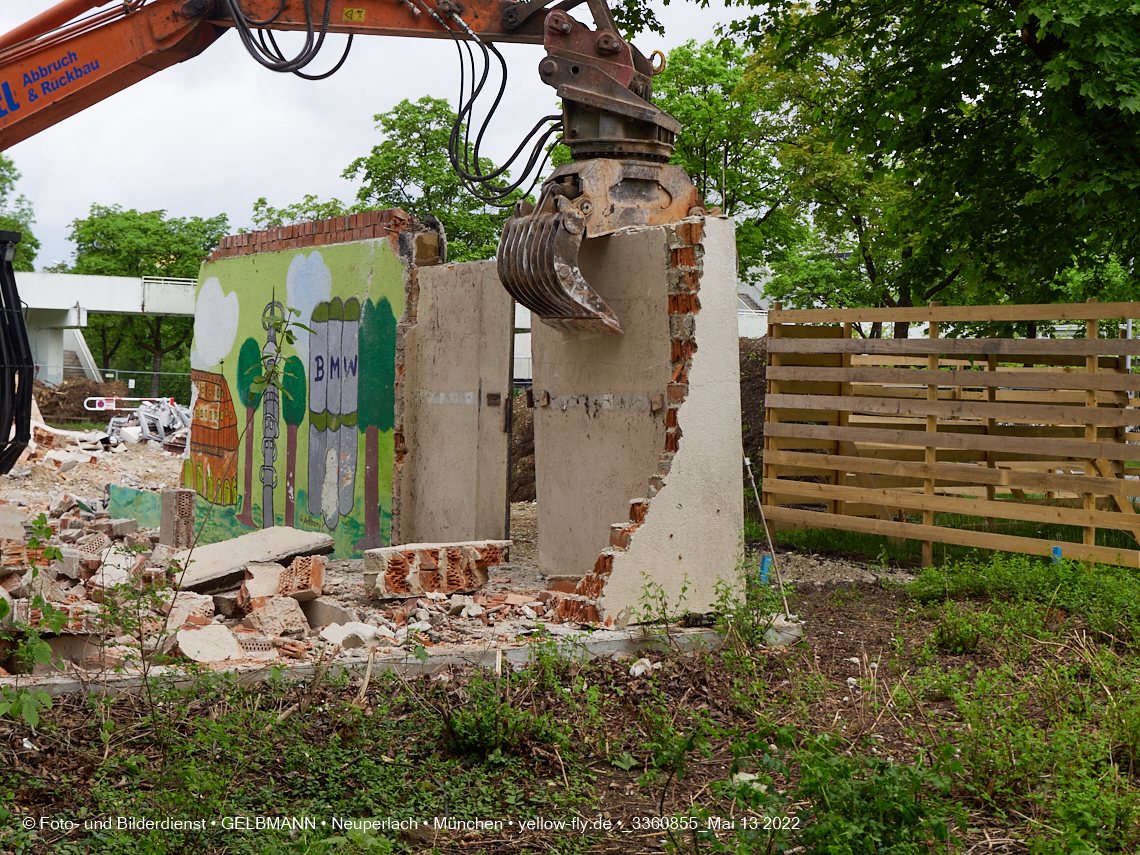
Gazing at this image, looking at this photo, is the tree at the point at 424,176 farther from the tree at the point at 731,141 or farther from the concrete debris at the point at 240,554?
the concrete debris at the point at 240,554

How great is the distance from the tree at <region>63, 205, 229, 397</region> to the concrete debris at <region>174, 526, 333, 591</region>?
37.8 meters

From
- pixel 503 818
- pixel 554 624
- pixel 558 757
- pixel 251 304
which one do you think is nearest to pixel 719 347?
pixel 554 624

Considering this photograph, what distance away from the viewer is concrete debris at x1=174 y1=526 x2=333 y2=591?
286 inches

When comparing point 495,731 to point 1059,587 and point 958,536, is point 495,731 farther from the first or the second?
point 958,536

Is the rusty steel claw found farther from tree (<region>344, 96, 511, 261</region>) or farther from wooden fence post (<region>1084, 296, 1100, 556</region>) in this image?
tree (<region>344, 96, 511, 261</region>)

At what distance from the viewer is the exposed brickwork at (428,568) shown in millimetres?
7082

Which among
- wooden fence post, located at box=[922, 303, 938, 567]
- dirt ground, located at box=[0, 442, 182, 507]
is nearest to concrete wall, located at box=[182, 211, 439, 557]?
dirt ground, located at box=[0, 442, 182, 507]

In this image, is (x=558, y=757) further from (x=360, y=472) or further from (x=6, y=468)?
(x=360, y=472)

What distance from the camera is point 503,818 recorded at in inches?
159

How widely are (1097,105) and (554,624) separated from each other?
5.81 m

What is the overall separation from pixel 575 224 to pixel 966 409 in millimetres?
4103

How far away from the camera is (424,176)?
1358 inches

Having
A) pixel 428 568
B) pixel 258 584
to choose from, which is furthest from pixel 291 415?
pixel 428 568

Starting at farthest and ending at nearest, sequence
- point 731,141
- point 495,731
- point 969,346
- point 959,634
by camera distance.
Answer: point 731,141 → point 969,346 → point 959,634 → point 495,731
